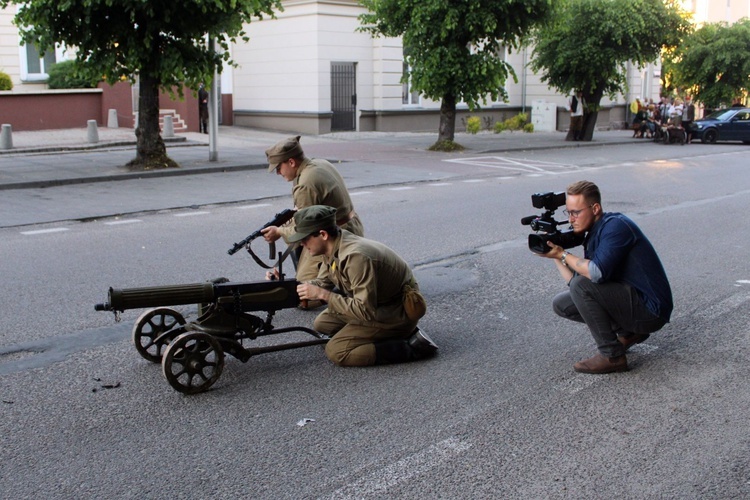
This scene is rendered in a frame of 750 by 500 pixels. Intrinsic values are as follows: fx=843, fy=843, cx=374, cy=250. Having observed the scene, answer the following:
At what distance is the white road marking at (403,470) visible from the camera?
3.91 metres

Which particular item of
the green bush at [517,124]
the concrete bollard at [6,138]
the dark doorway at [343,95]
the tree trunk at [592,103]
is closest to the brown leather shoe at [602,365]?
the concrete bollard at [6,138]

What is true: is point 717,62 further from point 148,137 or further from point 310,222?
point 310,222

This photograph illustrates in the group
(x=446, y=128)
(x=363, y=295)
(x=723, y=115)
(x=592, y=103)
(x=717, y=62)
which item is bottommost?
(x=363, y=295)

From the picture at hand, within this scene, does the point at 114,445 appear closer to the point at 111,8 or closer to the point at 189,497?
the point at 189,497

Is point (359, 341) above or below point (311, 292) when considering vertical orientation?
below

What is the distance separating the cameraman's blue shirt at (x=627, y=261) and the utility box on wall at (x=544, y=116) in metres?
29.9

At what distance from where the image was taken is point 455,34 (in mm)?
22016

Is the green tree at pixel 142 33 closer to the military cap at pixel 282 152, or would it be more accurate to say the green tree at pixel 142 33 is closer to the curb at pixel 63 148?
the curb at pixel 63 148

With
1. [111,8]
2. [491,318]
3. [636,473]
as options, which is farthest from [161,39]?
[636,473]

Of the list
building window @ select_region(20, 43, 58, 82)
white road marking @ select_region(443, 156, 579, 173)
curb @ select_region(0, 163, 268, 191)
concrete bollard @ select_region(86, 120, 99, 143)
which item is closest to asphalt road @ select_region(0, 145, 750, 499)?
curb @ select_region(0, 163, 268, 191)

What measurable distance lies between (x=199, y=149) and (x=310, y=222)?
18.1m

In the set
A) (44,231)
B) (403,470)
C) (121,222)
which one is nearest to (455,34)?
(121,222)

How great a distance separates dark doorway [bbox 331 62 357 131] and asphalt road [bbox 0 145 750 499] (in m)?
20.6

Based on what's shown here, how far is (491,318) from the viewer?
6.88 meters
